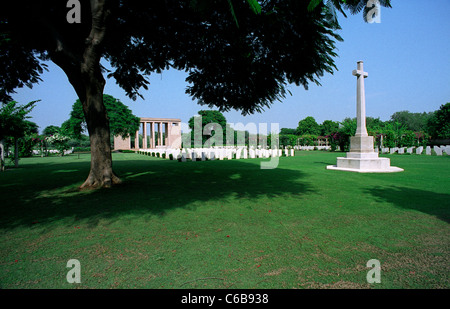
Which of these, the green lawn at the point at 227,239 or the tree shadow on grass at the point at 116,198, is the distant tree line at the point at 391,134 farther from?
the green lawn at the point at 227,239

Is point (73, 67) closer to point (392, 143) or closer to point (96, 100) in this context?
point (96, 100)

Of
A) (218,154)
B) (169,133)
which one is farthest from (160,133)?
(218,154)

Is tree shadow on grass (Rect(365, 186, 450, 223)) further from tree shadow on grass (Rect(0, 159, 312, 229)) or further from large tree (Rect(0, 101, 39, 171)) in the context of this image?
large tree (Rect(0, 101, 39, 171))

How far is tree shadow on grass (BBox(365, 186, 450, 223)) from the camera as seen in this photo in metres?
5.05

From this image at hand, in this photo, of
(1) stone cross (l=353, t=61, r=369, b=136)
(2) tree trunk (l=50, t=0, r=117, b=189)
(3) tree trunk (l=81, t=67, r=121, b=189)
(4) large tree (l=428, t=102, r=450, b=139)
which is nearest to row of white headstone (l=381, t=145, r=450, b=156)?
(1) stone cross (l=353, t=61, r=369, b=136)

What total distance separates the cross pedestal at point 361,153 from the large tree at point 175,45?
5599 millimetres

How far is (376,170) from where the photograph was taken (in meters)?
11.6

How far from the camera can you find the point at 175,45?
9.70 metres

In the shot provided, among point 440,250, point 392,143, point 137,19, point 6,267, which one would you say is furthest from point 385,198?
point 392,143

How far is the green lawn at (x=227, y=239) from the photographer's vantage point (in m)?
2.57

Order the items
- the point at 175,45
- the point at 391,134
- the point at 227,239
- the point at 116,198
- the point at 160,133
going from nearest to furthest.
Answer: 1. the point at 227,239
2. the point at 116,198
3. the point at 175,45
4. the point at 391,134
5. the point at 160,133

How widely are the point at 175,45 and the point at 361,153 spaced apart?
10557 mm

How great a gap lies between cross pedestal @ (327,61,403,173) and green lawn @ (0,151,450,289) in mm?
5383

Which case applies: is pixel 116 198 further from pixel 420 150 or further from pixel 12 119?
pixel 420 150
